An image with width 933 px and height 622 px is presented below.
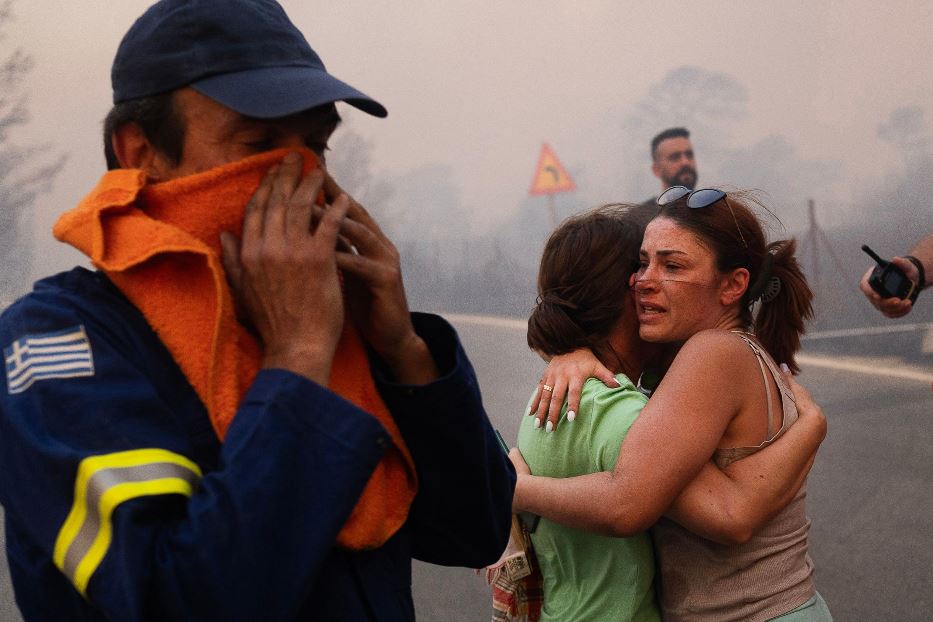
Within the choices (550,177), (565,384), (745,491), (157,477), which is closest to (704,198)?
(565,384)

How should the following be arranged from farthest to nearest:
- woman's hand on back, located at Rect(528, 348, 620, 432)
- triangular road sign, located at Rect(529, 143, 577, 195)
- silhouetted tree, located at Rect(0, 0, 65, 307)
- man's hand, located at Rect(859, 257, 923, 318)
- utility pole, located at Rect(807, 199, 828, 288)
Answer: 1. utility pole, located at Rect(807, 199, 828, 288)
2. triangular road sign, located at Rect(529, 143, 577, 195)
3. silhouetted tree, located at Rect(0, 0, 65, 307)
4. man's hand, located at Rect(859, 257, 923, 318)
5. woman's hand on back, located at Rect(528, 348, 620, 432)

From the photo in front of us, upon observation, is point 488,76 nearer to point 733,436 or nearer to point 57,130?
point 57,130

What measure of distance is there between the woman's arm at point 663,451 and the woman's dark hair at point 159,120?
95 centimetres

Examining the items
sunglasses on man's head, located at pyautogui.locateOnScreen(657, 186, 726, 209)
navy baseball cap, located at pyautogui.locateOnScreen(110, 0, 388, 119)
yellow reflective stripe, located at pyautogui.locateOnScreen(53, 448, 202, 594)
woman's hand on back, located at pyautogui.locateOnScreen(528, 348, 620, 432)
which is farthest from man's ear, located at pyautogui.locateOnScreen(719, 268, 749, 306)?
yellow reflective stripe, located at pyautogui.locateOnScreen(53, 448, 202, 594)

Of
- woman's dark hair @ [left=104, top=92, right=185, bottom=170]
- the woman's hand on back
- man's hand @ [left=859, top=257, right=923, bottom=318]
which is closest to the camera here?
woman's dark hair @ [left=104, top=92, right=185, bottom=170]

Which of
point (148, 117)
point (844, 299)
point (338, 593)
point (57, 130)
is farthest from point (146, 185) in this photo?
point (844, 299)

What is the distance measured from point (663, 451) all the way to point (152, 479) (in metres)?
0.98

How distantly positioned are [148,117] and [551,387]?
104 cm

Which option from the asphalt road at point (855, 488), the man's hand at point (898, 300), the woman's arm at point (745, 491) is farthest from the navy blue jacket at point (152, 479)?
the asphalt road at point (855, 488)

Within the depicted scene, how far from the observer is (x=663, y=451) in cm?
162

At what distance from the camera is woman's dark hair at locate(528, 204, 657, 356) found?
6.59 feet

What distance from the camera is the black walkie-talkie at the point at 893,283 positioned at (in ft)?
9.75

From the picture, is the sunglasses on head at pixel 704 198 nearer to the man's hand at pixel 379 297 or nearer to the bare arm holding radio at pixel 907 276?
the man's hand at pixel 379 297

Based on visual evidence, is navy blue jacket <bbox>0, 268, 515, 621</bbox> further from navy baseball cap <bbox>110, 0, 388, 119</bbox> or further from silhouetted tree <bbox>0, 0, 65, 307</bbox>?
silhouetted tree <bbox>0, 0, 65, 307</bbox>
